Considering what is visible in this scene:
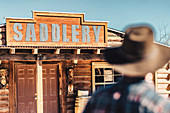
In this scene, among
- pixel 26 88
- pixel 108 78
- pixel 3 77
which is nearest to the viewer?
pixel 3 77

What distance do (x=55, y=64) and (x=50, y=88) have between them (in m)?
1.03

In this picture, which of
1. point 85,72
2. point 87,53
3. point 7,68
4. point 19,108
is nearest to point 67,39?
point 87,53

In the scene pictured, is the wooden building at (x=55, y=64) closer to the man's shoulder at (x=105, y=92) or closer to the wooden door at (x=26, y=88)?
the wooden door at (x=26, y=88)

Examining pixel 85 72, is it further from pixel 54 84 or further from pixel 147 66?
pixel 147 66

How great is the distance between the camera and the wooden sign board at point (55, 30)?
8.22m

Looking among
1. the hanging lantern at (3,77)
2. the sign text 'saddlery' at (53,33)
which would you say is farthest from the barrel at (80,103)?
the hanging lantern at (3,77)

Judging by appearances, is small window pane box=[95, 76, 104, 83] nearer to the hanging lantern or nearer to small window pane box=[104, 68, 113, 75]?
small window pane box=[104, 68, 113, 75]

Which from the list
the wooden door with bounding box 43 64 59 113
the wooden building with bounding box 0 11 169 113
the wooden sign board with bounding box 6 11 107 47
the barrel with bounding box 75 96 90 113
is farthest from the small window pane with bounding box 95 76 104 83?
the wooden door with bounding box 43 64 59 113

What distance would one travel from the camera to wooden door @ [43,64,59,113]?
911 cm

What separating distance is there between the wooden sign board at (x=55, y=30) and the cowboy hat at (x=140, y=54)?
749cm

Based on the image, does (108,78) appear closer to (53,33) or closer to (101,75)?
(101,75)

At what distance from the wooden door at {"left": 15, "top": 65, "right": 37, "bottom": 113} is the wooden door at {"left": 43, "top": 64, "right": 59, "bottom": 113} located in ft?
1.50

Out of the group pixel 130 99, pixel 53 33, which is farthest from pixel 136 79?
pixel 53 33

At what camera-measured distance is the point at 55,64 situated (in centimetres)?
915
